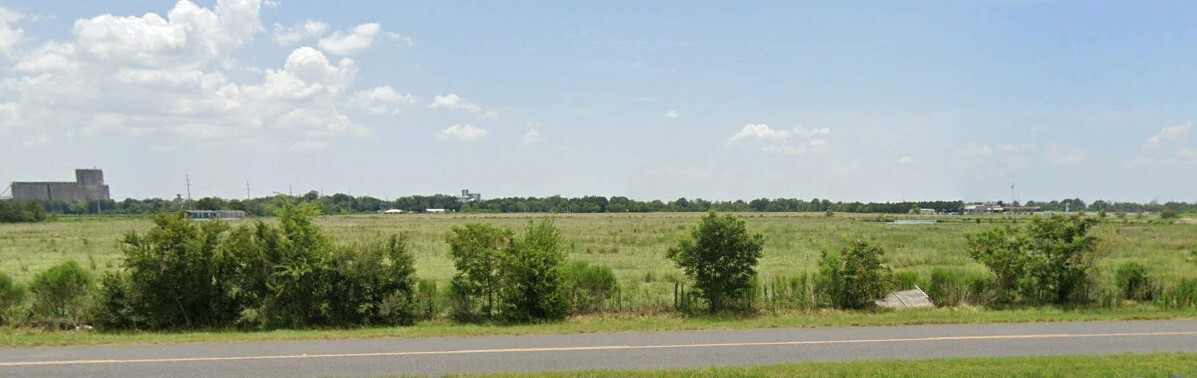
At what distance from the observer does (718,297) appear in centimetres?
1683

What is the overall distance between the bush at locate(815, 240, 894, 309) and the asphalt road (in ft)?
8.66

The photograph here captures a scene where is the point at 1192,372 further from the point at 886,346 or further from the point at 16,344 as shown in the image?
the point at 16,344

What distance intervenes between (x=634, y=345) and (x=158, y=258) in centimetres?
1048

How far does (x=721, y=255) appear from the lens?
16.6 metres

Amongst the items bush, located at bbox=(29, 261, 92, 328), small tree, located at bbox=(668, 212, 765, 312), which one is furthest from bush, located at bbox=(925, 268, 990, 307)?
bush, located at bbox=(29, 261, 92, 328)

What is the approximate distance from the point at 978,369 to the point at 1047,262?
8.90m

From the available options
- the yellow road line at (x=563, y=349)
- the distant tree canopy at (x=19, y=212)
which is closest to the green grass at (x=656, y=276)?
the yellow road line at (x=563, y=349)

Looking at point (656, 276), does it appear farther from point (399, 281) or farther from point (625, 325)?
point (399, 281)

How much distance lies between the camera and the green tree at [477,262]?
16.0 metres

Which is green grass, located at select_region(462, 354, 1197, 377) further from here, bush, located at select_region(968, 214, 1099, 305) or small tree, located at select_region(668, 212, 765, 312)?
bush, located at select_region(968, 214, 1099, 305)

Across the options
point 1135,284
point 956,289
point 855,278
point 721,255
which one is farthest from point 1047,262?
point 721,255

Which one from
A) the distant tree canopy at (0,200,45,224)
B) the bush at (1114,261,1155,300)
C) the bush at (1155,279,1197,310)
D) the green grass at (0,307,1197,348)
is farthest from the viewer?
the distant tree canopy at (0,200,45,224)

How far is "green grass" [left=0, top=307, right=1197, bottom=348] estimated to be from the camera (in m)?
13.9

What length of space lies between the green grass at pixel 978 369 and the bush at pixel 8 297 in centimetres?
1262
